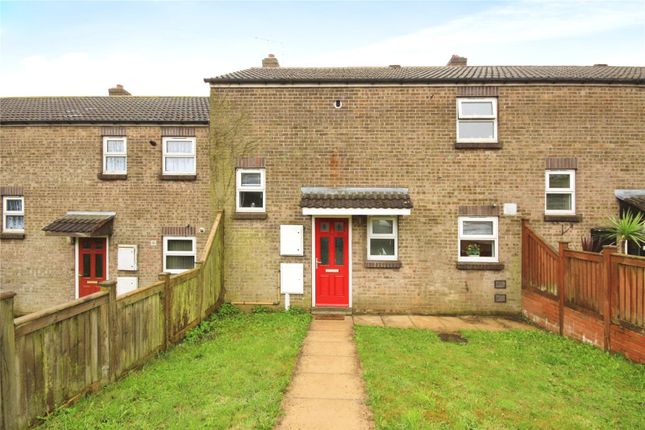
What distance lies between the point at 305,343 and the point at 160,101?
437 inches

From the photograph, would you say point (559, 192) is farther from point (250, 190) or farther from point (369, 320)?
point (250, 190)

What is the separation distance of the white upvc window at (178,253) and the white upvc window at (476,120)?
348 inches

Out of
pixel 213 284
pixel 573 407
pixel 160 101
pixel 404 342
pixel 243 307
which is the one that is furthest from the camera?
pixel 160 101

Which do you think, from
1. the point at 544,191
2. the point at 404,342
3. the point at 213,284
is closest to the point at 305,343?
the point at 404,342

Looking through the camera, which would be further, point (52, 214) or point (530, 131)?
point (52, 214)

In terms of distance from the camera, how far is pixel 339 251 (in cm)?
979

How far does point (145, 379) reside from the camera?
17.2ft

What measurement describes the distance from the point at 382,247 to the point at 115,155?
9.05 meters

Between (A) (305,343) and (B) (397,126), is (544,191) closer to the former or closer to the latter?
(B) (397,126)

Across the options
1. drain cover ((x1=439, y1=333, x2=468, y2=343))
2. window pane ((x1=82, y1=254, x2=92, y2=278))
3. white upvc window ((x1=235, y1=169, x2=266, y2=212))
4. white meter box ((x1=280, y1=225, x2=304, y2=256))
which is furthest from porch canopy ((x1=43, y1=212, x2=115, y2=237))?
drain cover ((x1=439, y1=333, x2=468, y2=343))

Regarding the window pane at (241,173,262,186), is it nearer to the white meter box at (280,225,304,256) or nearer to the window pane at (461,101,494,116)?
the white meter box at (280,225,304,256)

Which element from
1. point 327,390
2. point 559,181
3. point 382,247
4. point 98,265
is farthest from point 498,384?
point 98,265

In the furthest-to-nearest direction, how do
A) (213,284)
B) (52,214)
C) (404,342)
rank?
(52,214) < (213,284) < (404,342)

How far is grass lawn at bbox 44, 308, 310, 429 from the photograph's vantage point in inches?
163
